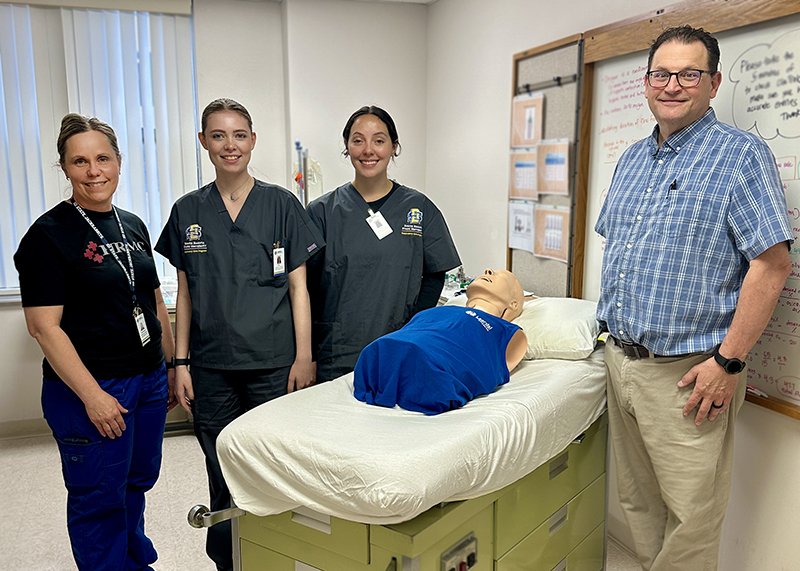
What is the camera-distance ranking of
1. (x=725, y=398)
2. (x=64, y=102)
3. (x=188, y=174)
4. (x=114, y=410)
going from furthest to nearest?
(x=188, y=174) → (x=64, y=102) → (x=114, y=410) → (x=725, y=398)

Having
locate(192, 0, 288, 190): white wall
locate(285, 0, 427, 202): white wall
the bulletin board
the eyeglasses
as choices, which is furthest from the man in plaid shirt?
locate(192, 0, 288, 190): white wall

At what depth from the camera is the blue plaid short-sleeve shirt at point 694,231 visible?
155 cm

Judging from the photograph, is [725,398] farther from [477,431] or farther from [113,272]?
[113,272]

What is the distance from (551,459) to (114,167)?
4.87 ft

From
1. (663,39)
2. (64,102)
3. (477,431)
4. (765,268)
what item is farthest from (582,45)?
(64,102)

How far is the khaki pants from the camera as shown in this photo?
5.56 ft

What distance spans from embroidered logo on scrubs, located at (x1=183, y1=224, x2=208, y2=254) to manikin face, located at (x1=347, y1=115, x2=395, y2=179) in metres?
0.56

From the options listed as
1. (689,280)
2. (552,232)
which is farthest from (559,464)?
(552,232)

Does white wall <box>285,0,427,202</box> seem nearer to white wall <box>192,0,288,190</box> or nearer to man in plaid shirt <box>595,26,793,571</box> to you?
white wall <box>192,0,288,190</box>

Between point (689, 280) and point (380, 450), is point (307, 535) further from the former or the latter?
point (689, 280)

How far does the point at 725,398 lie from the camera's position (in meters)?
1.63

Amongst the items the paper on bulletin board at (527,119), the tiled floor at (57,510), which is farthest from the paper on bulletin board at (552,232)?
the tiled floor at (57,510)

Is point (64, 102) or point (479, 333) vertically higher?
point (64, 102)

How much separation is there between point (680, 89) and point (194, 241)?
1439mm
